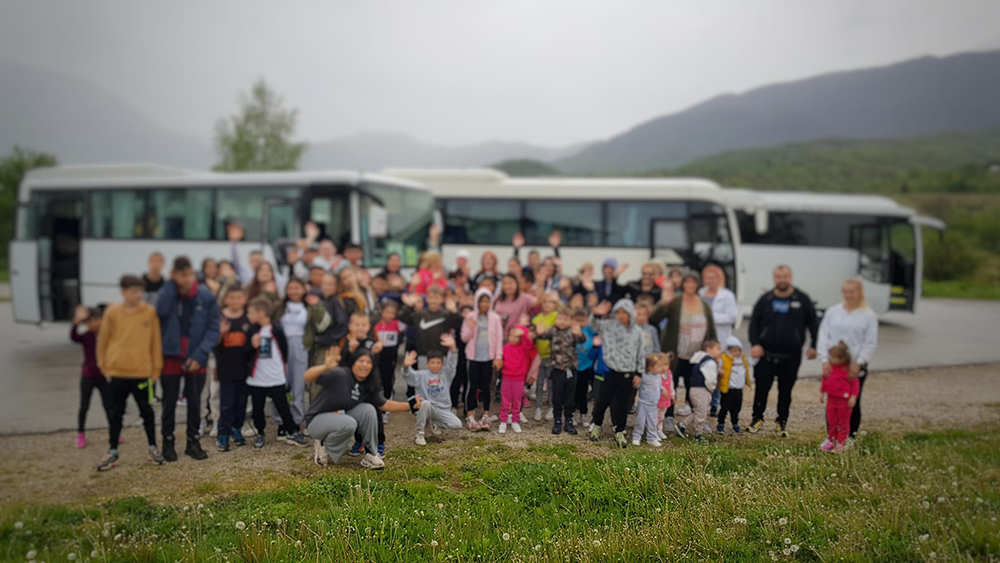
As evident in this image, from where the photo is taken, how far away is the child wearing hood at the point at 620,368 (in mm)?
5789

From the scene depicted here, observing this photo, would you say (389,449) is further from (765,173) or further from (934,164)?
(934,164)

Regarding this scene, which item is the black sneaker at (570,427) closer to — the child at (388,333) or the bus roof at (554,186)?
the child at (388,333)

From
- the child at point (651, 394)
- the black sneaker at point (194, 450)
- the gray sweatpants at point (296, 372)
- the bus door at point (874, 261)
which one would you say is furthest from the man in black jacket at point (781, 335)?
the bus door at point (874, 261)

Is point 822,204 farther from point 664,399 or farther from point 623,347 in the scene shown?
point 623,347

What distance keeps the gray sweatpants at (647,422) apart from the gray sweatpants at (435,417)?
190 centimetres

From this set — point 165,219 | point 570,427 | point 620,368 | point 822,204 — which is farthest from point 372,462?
point 822,204

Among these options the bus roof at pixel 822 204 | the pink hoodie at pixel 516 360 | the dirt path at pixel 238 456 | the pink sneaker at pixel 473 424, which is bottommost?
the dirt path at pixel 238 456

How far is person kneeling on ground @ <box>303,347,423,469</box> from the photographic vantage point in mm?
5113

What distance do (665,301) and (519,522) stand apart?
3.66 m

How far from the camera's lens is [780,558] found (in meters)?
3.59

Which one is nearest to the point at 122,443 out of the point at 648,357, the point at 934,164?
the point at 648,357

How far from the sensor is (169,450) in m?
5.36

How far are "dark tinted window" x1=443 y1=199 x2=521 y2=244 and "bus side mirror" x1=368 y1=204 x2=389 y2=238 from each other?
375cm

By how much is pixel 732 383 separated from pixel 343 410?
421 cm
